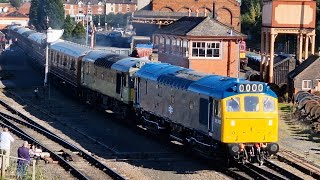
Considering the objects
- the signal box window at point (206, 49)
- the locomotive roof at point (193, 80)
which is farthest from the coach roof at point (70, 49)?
the locomotive roof at point (193, 80)

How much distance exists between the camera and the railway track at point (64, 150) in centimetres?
2270

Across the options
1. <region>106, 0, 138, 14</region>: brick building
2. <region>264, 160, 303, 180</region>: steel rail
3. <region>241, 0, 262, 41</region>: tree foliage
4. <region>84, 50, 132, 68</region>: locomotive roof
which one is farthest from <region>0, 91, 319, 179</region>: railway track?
<region>106, 0, 138, 14</region>: brick building

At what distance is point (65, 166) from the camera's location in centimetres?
2367

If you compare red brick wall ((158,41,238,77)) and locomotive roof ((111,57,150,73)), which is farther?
red brick wall ((158,41,238,77))

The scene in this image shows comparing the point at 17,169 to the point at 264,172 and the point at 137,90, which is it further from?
the point at 137,90

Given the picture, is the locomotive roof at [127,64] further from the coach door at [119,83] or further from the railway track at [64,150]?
the railway track at [64,150]

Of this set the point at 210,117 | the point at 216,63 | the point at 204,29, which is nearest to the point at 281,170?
the point at 210,117

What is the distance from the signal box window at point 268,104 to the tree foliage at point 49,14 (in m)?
81.6

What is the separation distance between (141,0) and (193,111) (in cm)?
7123

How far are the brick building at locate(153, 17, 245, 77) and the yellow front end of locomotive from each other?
24.9 metres

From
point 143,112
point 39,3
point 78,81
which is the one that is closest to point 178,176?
point 143,112

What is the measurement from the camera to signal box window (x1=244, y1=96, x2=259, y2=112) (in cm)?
2239

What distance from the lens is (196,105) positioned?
24.2 metres

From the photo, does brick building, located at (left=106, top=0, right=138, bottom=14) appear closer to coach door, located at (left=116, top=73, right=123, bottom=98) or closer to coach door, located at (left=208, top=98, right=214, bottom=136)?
coach door, located at (left=116, top=73, right=123, bottom=98)
